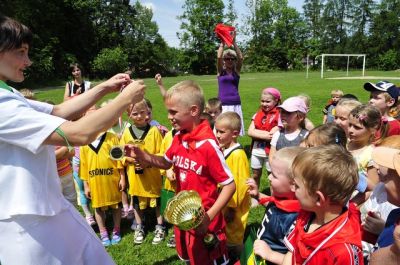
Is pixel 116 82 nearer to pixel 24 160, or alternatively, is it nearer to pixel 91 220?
pixel 24 160

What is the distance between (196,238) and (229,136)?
54.2 inches

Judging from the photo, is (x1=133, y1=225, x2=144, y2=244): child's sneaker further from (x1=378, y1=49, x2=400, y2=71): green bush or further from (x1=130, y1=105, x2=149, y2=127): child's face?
(x1=378, y1=49, x2=400, y2=71): green bush

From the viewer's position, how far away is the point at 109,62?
46781mm

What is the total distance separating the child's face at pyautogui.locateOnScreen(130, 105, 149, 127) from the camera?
4500 millimetres

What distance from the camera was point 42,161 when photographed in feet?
6.70

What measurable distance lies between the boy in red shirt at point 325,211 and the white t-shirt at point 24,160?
4.58ft

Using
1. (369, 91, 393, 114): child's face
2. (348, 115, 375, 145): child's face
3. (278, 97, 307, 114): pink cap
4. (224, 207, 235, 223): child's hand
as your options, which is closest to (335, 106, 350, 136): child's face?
(278, 97, 307, 114): pink cap

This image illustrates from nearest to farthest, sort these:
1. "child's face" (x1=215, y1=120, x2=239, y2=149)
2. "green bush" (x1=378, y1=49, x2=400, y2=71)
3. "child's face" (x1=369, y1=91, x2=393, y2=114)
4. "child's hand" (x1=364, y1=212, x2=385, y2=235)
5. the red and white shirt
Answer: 1. "child's hand" (x1=364, y1=212, x2=385, y2=235)
2. the red and white shirt
3. "child's face" (x1=215, y1=120, x2=239, y2=149)
4. "child's face" (x1=369, y1=91, x2=393, y2=114)
5. "green bush" (x1=378, y1=49, x2=400, y2=71)

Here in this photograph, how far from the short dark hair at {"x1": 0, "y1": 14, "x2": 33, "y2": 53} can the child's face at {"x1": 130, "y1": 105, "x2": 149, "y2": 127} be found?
2387mm

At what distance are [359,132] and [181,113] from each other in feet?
6.34

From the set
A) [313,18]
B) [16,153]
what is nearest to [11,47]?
[16,153]

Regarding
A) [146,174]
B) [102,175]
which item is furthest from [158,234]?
[102,175]

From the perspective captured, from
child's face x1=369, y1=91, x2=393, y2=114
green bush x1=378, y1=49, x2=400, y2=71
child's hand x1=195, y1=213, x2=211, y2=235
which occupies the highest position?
child's face x1=369, y1=91, x2=393, y2=114

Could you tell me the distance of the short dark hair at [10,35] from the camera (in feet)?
6.55
